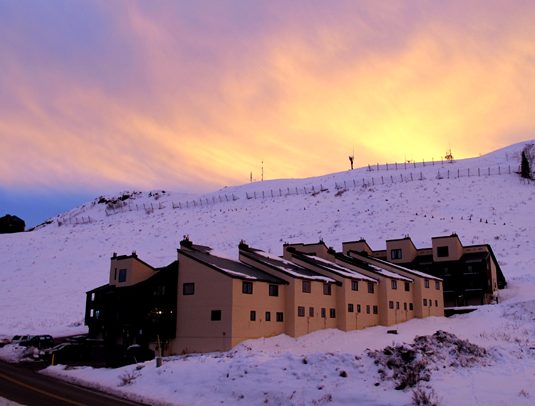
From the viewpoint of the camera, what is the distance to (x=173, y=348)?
44.8m

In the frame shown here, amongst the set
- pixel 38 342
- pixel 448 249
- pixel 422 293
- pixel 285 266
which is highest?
pixel 448 249

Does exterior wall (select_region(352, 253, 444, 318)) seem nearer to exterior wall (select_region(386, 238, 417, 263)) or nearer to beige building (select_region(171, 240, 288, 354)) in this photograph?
exterior wall (select_region(386, 238, 417, 263))

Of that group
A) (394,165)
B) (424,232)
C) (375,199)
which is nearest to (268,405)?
(424,232)

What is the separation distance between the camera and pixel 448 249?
7150 centimetres

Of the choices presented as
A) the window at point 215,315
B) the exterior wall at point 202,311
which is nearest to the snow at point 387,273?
the exterior wall at point 202,311

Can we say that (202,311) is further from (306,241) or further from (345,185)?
(345,185)

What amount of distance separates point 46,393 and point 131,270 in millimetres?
27107

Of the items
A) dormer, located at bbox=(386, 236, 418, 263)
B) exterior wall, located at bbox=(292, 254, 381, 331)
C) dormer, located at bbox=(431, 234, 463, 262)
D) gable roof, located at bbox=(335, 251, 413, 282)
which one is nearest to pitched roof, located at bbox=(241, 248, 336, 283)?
exterior wall, located at bbox=(292, 254, 381, 331)

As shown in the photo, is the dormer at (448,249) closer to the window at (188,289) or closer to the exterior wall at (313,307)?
the exterior wall at (313,307)

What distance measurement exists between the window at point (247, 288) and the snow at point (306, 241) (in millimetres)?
4131

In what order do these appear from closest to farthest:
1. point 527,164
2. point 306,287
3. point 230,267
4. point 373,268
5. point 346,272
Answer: point 230,267 → point 306,287 → point 346,272 → point 373,268 → point 527,164

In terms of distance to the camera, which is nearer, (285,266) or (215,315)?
(215,315)

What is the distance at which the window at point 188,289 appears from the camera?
45125 millimetres

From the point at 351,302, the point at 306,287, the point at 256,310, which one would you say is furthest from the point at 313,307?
the point at 256,310
